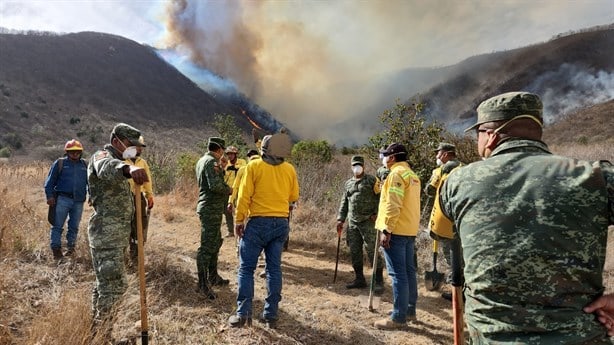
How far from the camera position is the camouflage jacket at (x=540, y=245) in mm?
1549

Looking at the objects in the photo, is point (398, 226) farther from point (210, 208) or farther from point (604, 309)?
point (604, 309)

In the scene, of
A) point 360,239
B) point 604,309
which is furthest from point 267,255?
point 604,309

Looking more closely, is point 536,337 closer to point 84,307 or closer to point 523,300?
point 523,300

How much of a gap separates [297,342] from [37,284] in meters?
3.19

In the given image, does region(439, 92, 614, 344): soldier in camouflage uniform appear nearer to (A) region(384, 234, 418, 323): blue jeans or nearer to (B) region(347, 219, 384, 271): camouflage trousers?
(A) region(384, 234, 418, 323): blue jeans

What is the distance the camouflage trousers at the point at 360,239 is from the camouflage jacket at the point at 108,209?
3399mm

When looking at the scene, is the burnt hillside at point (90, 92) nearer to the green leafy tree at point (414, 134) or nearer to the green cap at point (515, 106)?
the green leafy tree at point (414, 134)

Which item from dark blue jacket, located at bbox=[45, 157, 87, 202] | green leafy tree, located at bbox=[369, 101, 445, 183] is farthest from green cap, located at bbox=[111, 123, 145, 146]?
green leafy tree, located at bbox=[369, 101, 445, 183]

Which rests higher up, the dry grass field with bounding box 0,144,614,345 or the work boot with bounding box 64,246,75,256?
the work boot with bounding box 64,246,75,256

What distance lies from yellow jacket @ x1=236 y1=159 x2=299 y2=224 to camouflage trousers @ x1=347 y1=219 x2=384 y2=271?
196 cm

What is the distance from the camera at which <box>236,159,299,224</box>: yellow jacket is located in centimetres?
406

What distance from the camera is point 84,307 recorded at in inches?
123

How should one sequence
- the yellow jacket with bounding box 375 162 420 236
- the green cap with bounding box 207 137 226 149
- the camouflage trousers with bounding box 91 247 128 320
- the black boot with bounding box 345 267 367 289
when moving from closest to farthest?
the camouflage trousers with bounding box 91 247 128 320 → the yellow jacket with bounding box 375 162 420 236 → the green cap with bounding box 207 137 226 149 → the black boot with bounding box 345 267 367 289

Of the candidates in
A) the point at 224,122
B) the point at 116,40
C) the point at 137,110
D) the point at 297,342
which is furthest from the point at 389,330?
the point at 116,40
